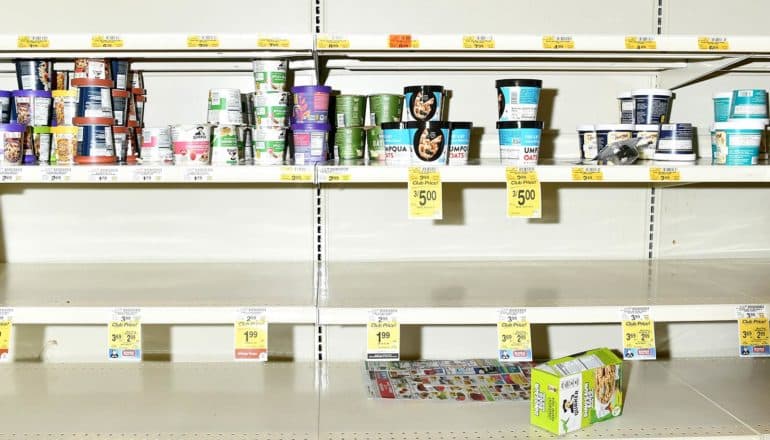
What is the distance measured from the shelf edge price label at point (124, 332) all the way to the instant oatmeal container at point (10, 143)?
1.55 feet

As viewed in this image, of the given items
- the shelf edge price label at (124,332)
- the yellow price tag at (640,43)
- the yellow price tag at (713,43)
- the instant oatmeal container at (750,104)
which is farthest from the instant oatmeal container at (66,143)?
the instant oatmeal container at (750,104)

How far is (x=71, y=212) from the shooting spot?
2604 millimetres

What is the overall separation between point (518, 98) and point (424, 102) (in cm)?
25

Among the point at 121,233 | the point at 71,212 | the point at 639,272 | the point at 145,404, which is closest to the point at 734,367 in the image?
the point at 639,272

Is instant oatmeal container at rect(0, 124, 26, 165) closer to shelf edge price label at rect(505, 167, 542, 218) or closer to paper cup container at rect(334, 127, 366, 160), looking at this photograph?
paper cup container at rect(334, 127, 366, 160)

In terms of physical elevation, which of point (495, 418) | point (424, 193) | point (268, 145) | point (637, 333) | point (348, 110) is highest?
point (348, 110)

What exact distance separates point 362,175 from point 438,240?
0.72m

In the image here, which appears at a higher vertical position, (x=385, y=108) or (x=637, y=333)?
(x=385, y=108)

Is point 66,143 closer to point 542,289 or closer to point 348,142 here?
point 348,142

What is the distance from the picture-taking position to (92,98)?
208cm

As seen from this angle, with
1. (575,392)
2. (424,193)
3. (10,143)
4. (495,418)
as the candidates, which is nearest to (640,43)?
(424,193)

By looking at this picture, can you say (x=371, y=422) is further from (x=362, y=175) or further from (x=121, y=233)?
(x=121, y=233)

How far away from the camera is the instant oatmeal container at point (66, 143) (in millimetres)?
2096

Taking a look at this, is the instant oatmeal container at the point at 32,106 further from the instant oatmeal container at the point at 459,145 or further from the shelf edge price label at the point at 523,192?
the shelf edge price label at the point at 523,192
